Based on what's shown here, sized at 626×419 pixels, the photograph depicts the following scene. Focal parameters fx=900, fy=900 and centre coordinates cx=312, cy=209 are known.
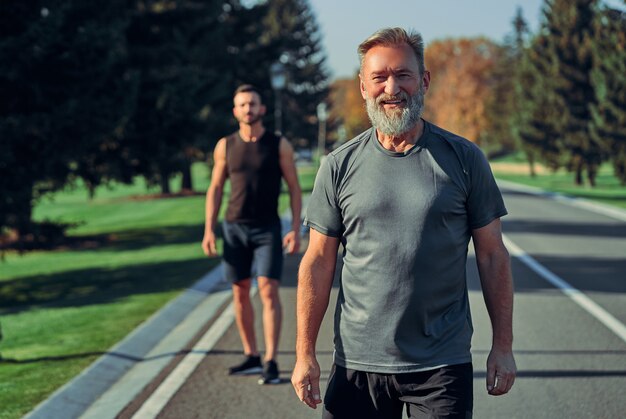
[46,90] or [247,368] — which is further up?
[46,90]

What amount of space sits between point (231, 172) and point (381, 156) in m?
3.64

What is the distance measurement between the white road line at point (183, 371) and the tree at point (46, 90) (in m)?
4.99

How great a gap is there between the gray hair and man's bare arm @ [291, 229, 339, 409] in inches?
28.7

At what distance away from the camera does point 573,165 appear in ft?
159

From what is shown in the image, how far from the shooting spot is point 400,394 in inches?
130

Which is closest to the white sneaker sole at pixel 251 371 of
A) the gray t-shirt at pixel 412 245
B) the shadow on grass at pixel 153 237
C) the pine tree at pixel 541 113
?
the gray t-shirt at pixel 412 245

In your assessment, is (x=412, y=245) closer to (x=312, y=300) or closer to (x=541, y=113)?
(x=312, y=300)

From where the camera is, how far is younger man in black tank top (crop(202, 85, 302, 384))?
6711mm

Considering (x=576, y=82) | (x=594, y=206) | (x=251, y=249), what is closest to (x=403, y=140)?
(x=251, y=249)

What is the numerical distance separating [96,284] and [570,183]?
4469 cm

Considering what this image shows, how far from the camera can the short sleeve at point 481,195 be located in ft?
10.6

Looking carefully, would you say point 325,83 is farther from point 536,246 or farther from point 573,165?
point 536,246

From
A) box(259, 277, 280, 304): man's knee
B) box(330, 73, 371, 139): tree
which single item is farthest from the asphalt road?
box(330, 73, 371, 139): tree

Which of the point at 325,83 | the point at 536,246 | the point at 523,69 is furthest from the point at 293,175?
the point at 325,83
